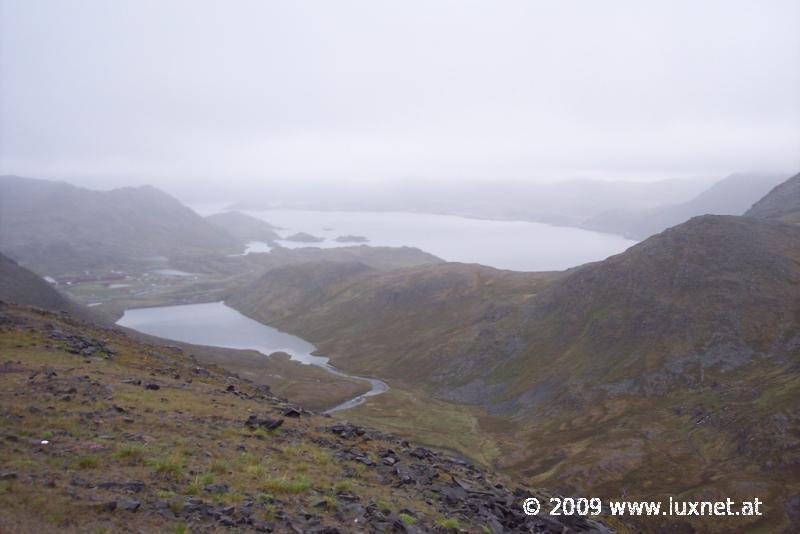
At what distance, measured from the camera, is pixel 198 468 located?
21875 millimetres

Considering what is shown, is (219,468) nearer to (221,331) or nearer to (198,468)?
(198,468)

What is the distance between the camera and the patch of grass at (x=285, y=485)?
21.5m

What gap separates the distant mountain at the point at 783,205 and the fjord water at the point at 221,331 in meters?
107

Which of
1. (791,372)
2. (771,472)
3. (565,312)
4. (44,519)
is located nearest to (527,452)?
(771,472)

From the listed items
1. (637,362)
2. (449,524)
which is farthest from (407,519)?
(637,362)

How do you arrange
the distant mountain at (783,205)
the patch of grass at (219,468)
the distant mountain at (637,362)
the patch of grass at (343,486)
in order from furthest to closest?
the distant mountain at (783,205) < the distant mountain at (637,362) < the patch of grass at (343,486) < the patch of grass at (219,468)

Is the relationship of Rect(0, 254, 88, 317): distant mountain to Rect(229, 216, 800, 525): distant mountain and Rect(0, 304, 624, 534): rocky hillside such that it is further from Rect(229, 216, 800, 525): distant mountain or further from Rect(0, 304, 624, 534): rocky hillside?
Rect(0, 304, 624, 534): rocky hillside

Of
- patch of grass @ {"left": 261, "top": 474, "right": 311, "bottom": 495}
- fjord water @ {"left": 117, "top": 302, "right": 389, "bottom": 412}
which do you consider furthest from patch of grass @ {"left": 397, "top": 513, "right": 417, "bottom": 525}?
fjord water @ {"left": 117, "top": 302, "right": 389, "bottom": 412}

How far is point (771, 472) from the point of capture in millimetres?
49750

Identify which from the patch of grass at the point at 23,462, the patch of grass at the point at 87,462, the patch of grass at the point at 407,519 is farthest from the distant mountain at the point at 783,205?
the patch of grass at the point at 23,462

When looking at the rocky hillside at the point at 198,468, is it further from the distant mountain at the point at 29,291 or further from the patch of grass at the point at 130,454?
the distant mountain at the point at 29,291

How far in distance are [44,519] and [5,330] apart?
121ft

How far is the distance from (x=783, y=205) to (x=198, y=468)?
17105cm

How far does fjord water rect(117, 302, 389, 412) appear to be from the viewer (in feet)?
471
